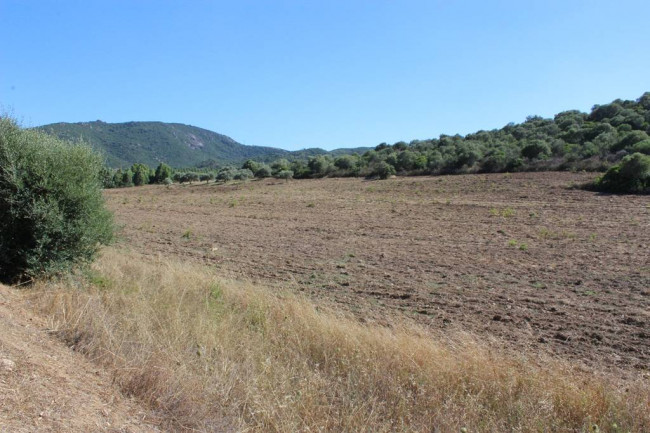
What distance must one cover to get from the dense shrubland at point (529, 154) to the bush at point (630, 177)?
19cm

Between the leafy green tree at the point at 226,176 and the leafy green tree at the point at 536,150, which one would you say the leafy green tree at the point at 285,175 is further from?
the leafy green tree at the point at 536,150

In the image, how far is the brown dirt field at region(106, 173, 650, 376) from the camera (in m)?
7.75

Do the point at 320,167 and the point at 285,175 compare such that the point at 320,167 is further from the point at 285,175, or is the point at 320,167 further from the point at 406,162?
the point at 406,162

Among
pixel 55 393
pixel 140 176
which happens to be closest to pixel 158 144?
pixel 140 176

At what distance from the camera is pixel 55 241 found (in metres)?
7.81

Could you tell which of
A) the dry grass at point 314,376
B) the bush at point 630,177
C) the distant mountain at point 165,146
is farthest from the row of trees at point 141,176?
the dry grass at point 314,376

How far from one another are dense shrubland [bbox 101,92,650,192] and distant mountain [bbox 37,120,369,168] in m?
73.2

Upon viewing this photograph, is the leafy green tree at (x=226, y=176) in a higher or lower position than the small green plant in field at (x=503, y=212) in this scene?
higher

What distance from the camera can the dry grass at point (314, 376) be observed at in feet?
13.2

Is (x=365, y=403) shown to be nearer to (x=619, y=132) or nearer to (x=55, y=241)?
(x=55, y=241)

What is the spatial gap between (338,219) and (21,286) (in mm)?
18522

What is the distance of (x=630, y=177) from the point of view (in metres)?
28.8

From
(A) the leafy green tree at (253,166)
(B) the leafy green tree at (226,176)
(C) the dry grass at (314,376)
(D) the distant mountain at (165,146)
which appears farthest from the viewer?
(D) the distant mountain at (165,146)

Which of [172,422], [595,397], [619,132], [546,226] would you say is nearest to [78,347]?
[172,422]
